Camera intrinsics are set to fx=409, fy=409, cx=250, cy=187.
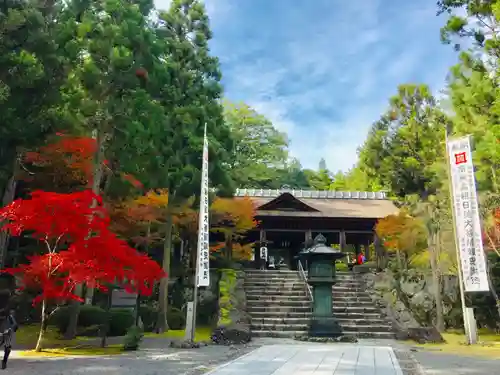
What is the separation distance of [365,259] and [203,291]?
38.6ft

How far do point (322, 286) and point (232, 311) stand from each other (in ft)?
11.3

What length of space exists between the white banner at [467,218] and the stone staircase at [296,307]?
3.26 meters

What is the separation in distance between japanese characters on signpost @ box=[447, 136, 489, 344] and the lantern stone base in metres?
3.77

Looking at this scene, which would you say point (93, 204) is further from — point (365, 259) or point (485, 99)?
point (365, 259)

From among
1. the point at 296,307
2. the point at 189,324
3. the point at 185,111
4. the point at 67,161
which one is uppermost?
the point at 185,111

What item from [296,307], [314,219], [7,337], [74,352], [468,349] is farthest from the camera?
[314,219]

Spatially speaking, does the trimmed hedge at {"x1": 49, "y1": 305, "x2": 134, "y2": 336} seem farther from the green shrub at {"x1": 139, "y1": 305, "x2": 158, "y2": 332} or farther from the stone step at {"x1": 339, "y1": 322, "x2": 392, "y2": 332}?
the stone step at {"x1": 339, "y1": 322, "x2": 392, "y2": 332}

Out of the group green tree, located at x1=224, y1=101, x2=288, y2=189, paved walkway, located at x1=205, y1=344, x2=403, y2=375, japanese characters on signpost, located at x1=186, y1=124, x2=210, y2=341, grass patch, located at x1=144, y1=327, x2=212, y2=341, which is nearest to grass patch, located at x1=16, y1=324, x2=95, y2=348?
grass patch, located at x1=144, y1=327, x2=212, y2=341

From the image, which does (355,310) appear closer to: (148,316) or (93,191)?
(148,316)

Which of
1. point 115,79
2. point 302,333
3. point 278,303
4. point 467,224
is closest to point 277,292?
point 278,303

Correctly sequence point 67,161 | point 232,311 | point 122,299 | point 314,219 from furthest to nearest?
point 314,219, point 122,299, point 67,161, point 232,311

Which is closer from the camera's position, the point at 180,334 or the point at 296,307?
the point at 180,334

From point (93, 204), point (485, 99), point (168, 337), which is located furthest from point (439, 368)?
point (93, 204)

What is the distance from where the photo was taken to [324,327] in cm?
1225
